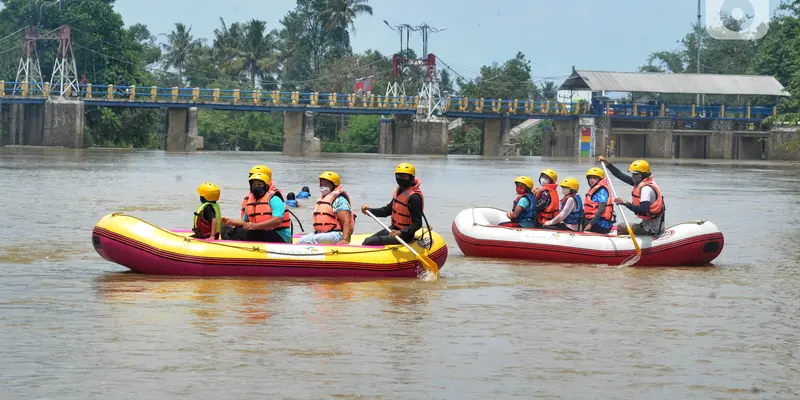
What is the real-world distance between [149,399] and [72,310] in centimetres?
358

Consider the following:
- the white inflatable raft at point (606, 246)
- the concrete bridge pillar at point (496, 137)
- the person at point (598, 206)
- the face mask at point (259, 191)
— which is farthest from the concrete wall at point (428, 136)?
the face mask at point (259, 191)

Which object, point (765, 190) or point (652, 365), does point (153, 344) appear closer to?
point (652, 365)

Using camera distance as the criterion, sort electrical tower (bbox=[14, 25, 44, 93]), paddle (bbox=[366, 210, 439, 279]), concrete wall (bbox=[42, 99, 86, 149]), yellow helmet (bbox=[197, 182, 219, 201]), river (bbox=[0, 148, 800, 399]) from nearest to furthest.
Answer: river (bbox=[0, 148, 800, 399]), yellow helmet (bbox=[197, 182, 219, 201]), paddle (bbox=[366, 210, 439, 279]), concrete wall (bbox=[42, 99, 86, 149]), electrical tower (bbox=[14, 25, 44, 93])

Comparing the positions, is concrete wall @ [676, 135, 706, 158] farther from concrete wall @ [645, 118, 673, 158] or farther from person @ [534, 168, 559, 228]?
person @ [534, 168, 559, 228]

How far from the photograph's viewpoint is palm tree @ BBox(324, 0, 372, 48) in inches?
4326

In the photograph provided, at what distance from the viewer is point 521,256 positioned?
54.3 ft

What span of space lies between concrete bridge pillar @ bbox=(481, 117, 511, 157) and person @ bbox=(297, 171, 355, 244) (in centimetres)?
7482

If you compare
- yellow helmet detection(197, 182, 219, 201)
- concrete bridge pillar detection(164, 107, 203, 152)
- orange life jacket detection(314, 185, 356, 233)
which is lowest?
orange life jacket detection(314, 185, 356, 233)

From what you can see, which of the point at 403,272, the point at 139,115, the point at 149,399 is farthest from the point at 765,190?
the point at 139,115

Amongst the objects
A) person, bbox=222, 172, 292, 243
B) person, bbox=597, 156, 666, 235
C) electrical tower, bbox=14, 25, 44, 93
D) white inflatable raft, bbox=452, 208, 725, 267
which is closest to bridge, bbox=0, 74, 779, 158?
electrical tower, bbox=14, 25, 44, 93

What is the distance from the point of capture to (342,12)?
11025 centimetres

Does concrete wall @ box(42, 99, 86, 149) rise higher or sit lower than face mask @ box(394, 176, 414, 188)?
higher

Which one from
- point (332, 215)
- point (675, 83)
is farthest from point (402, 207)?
point (675, 83)

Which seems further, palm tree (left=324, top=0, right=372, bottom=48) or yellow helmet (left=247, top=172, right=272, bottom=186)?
palm tree (left=324, top=0, right=372, bottom=48)
